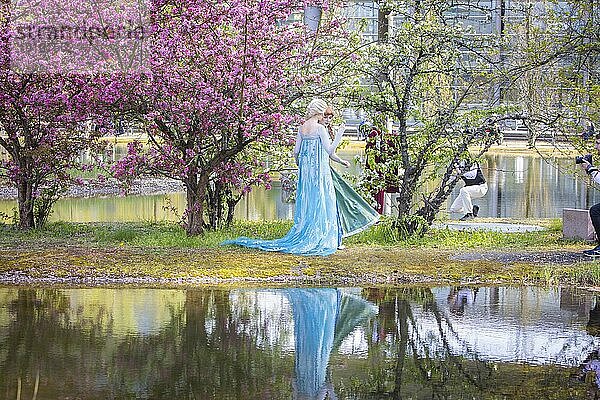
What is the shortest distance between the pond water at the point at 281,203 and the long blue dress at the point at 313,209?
3.45 m

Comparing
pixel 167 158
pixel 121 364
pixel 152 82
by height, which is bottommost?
pixel 121 364

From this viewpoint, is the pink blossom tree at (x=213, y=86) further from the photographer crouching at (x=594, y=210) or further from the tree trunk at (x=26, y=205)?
the photographer crouching at (x=594, y=210)

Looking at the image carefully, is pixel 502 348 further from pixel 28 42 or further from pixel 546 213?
pixel 546 213

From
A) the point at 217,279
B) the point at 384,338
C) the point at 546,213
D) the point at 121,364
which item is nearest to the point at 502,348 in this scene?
the point at 384,338

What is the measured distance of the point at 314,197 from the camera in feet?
38.8

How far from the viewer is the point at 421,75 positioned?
13.0 m

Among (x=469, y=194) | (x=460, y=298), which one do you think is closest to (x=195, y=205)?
(x=460, y=298)

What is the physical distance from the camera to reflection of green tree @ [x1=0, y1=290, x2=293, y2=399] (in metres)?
5.87

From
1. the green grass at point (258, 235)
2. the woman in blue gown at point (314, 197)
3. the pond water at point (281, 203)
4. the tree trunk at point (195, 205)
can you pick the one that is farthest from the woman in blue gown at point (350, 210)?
the pond water at point (281, 203)

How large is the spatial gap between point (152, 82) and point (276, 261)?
309 centimetres

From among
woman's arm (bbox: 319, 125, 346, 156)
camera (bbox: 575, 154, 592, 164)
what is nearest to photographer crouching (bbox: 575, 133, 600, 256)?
camera (bbox: 575, 154, 592, 164)

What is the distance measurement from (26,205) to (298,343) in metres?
7.93

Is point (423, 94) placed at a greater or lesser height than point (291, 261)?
greater

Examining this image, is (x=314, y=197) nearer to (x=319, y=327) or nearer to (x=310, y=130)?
(x=310, y=130)
